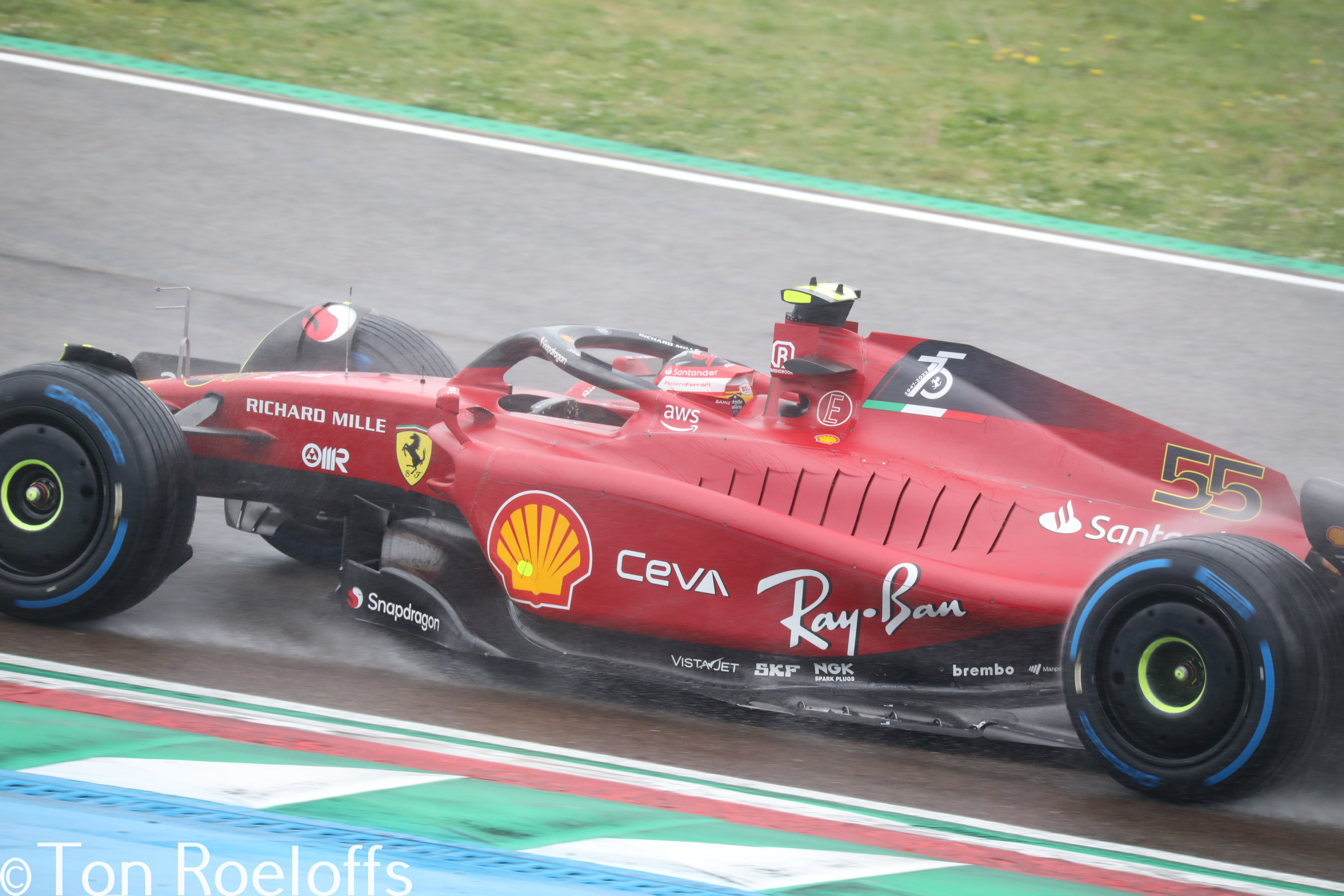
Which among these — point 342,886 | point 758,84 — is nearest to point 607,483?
point 342,886

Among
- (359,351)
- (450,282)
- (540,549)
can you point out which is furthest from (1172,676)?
(450,282)

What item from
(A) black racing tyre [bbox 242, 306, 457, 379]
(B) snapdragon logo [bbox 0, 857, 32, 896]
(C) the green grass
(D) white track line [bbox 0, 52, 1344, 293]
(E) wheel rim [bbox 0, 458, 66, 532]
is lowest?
(B) snapdragon logo [bbox 0, 857, 32, 896]

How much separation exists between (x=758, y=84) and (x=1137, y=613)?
896 cm

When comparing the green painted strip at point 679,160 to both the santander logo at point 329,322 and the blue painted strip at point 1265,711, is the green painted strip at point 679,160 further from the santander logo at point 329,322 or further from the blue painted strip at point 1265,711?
the blue painted strip at point 1265,711

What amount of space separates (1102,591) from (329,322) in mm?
3625

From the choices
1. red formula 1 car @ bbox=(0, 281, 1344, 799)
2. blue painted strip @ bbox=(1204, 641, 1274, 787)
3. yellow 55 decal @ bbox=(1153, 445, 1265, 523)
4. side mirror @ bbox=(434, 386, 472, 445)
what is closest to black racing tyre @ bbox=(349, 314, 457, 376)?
red formula 1 car @ bbox=(0, 281, 1344, 799)

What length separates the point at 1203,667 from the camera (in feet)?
13.1

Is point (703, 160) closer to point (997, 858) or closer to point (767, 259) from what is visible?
point (767, 259)

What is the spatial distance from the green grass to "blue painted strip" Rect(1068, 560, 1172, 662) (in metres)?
6.70

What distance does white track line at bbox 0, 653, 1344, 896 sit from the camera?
12.5ft

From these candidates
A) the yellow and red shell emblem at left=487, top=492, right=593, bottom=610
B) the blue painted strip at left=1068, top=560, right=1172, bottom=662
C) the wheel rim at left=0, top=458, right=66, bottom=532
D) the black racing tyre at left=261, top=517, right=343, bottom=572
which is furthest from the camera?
the black racing tyre at left=261, top=517, right=343, bottom=572

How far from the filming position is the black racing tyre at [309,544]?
595 centimetres

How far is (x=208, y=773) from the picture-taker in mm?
3863

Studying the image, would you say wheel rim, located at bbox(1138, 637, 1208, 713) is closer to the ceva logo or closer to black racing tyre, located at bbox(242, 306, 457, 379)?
the ceva logo
